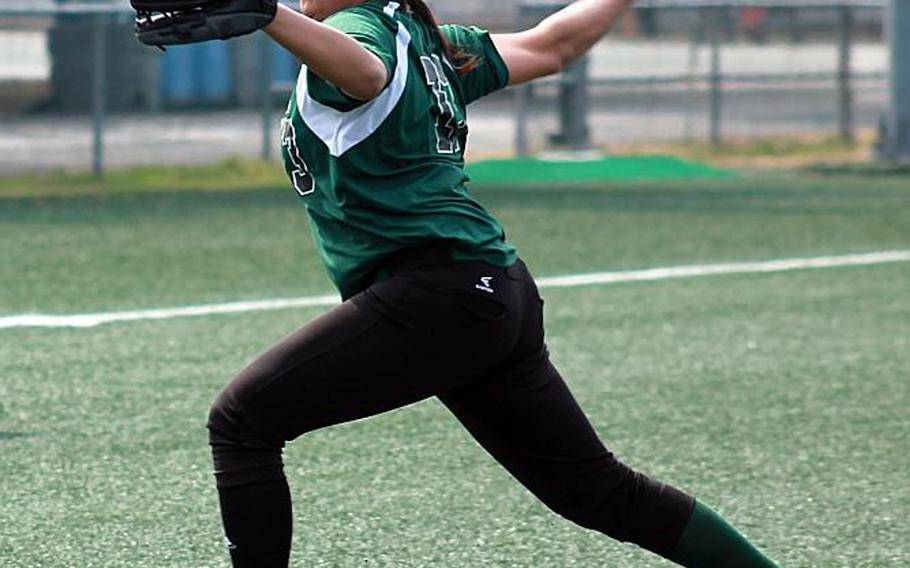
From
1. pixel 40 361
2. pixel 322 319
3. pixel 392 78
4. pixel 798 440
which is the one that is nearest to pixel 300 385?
pixel 322 319

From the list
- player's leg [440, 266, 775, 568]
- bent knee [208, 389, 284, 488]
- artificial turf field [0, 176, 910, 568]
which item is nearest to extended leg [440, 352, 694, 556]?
player's leg [440, 266, 775, 568]

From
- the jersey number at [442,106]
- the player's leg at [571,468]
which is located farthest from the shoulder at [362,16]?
the player's leg at [571,468]

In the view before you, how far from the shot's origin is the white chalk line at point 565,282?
9297mm

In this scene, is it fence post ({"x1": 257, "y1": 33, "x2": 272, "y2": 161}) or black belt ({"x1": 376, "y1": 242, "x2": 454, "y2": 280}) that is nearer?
black belt ({"x1": 376, "y1": 242, "x2": 454, "y2": 280})

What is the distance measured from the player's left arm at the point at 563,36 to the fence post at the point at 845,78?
16195 mm

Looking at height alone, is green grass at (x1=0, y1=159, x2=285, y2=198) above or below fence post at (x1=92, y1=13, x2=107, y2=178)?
below

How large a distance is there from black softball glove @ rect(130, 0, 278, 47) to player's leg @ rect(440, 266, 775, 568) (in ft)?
3.04

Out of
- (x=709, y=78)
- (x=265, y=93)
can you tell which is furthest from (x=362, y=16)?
(x=709, y=78)

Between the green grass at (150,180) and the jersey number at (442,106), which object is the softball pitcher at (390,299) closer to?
the jersey number at (442,106)

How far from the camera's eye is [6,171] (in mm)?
15844

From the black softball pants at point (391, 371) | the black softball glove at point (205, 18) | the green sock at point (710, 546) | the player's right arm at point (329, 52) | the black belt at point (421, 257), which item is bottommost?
the green sock at point (710, 546)

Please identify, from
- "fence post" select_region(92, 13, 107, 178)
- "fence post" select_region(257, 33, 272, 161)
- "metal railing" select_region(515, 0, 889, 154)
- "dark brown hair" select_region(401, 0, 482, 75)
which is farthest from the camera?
"metal railing" select_region(515, 0, 889, 154)

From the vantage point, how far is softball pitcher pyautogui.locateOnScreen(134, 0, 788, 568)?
13.1 feet

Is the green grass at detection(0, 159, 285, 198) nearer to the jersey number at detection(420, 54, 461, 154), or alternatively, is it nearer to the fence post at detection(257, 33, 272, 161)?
the fence post at detection(257, 33, 272, 161)
